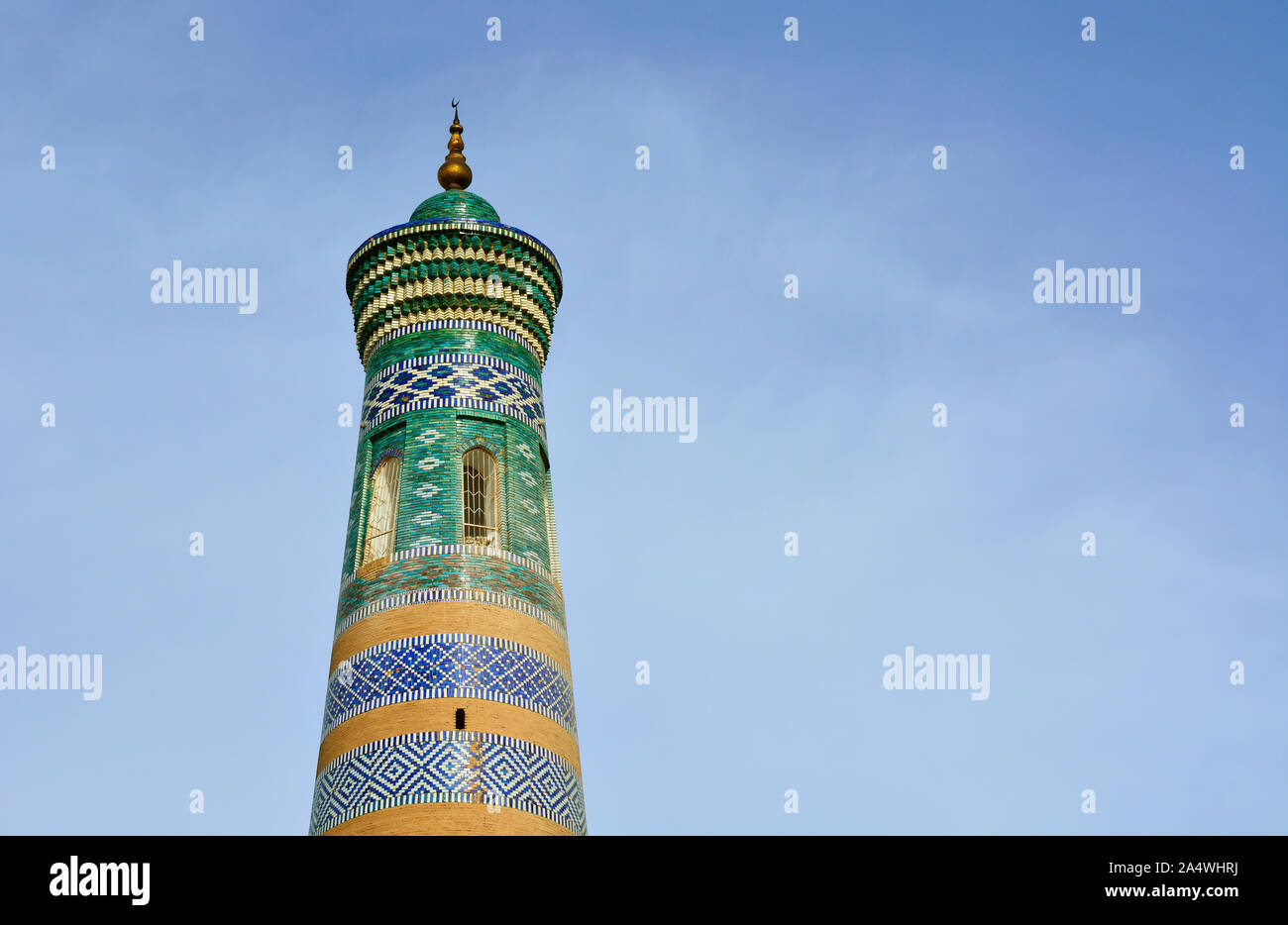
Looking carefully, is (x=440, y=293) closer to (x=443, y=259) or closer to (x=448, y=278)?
(x=448, y=278)

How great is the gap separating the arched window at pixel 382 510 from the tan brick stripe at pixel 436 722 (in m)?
1.95

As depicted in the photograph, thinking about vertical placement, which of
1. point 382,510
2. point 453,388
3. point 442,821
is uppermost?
point 453,388

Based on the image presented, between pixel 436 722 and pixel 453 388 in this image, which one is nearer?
pixel 436 722

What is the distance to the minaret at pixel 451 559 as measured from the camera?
17.0 m

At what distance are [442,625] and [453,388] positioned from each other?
3.02m

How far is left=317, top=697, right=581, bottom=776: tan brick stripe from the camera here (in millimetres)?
17109

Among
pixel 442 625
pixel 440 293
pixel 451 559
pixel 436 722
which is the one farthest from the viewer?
pixel 440 293

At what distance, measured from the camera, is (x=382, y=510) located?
1912cm

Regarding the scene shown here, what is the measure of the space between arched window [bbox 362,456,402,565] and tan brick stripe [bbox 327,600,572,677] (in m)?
0.86

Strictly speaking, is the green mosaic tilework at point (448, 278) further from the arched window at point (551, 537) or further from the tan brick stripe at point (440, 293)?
the arched window at point (551, 537)

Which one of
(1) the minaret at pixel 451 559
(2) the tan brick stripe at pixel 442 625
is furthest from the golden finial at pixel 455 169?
(2) the tan brick stripe at pixel 442 625

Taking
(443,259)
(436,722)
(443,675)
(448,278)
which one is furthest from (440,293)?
(436,722)
